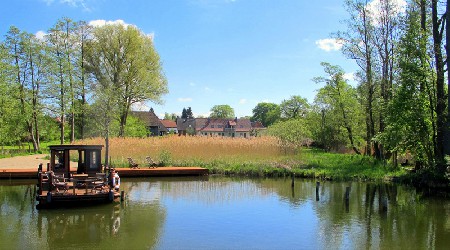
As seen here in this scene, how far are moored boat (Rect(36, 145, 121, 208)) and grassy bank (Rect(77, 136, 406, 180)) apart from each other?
871cm

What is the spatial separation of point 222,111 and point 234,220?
105 m

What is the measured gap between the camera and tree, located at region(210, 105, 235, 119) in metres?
118

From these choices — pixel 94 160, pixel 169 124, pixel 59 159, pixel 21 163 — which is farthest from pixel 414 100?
pixel 169 124

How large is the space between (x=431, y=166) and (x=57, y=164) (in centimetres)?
1670

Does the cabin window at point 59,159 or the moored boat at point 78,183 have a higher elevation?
the cabin window at point 59,159

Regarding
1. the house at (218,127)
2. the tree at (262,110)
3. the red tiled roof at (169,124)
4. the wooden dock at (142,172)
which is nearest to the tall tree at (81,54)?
the wooden dock at (142,172)

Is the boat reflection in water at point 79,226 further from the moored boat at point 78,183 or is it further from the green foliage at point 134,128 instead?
the green foliage at point 134,128

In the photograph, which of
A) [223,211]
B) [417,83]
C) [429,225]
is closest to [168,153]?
[223,211]

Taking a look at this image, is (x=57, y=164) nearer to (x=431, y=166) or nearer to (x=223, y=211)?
(x=223, y=211)

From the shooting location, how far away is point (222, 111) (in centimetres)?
11844

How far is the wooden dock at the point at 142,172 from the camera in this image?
74.4ft

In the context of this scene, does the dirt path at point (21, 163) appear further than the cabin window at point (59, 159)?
Yes

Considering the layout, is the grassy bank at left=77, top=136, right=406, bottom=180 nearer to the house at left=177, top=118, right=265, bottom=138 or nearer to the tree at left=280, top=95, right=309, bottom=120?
the tree at left=280, top=95, right=309, bottom=120

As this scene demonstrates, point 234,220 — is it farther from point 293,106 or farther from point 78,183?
point 293,106
